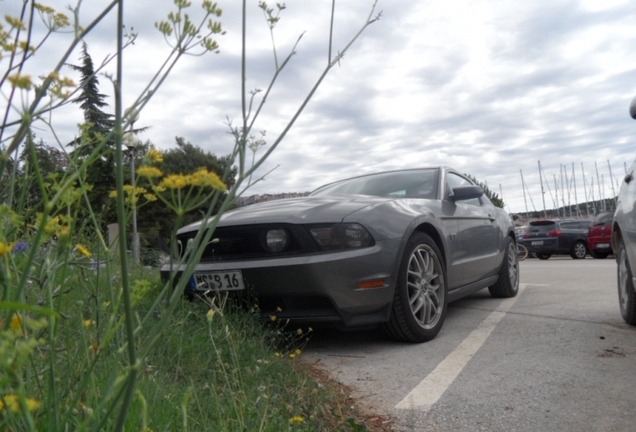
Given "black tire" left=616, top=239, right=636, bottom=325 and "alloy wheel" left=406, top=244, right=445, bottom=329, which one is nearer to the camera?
"alloy wheel" left=406, top=244, right=445, bottom=329

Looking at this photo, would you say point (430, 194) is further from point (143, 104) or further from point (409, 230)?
point (143, 104)

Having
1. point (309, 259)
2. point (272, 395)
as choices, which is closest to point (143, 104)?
point (272, 395)

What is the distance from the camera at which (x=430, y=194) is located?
489 cm

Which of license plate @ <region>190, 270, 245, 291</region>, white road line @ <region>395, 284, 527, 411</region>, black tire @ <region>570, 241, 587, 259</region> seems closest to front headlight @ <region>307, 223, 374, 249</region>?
license plate @ <region>190, 270, 245, 291</region>

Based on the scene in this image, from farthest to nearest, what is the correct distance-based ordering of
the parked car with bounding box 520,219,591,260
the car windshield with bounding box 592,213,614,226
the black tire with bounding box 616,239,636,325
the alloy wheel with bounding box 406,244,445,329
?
the parked car with bounding box 520,219,591,260 < the car windshield with bounding box 592,213,614,226 < the black tire with bounding box 616,239,636,325 < the alloy wheel with bounding box 406,244,445,329

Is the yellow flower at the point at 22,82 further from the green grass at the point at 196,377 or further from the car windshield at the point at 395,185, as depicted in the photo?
the car windshield at the point at 395,185

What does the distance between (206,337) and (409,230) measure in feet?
4.87

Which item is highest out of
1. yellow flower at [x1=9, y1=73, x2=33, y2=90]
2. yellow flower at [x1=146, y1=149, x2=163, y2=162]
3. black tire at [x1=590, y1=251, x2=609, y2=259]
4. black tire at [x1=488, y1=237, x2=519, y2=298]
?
yellow flower at [x1=9, y1=73, x2=33, y2=90]

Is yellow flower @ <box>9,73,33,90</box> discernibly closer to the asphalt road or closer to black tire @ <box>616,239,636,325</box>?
the asphalt road

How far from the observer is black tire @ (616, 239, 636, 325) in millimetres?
4336

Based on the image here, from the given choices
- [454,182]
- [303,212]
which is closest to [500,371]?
[303,212]

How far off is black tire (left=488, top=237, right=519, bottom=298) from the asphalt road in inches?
40.6

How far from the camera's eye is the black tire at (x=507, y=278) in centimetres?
631

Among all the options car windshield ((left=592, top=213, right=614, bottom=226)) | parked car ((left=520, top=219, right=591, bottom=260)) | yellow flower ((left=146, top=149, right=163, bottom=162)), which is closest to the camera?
yellow flower ((left=146, top=149, right=163, bottom=162))
